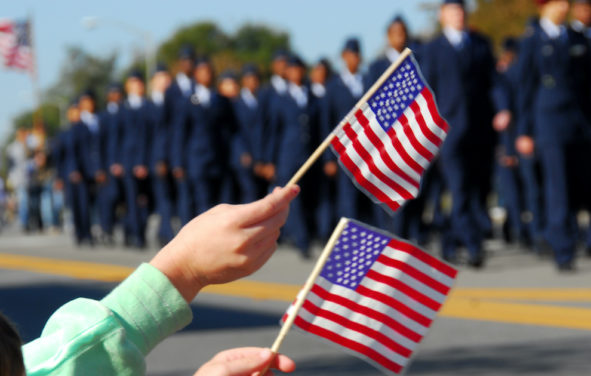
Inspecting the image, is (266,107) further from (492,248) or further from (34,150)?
(34,150)

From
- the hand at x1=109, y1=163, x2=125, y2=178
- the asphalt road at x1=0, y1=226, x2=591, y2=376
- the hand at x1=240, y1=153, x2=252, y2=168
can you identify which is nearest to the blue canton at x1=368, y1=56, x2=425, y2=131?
the asphalt road at x1=0, y1=226, x2=591, y2=376

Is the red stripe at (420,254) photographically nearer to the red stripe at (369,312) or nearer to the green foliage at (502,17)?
the red stripe at (369,312)

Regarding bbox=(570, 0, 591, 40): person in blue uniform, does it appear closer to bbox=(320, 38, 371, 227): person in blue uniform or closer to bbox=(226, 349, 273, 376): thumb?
bbox=(320, 38, 371, 227): person in blue uniform

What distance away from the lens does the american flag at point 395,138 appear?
2621mm

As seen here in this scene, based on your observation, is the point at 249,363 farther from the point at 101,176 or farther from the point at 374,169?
the point at 101,176

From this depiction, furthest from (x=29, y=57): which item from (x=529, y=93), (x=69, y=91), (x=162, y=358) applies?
(x=69, y=91)

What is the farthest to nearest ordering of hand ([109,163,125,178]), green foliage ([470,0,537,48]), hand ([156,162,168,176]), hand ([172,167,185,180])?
green foliage ([470,0,537,48])
hand ([109,163,125,178])
hand ([156,162,168,176])
hand ([172,167,185,180])

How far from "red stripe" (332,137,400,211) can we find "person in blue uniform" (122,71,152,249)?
1497 cm

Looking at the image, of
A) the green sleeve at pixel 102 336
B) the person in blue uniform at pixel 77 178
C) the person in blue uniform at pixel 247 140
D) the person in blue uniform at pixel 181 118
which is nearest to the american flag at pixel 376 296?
the green sleeve at pixel 102 336

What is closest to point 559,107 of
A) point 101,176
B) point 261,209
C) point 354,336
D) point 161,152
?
point 161,152

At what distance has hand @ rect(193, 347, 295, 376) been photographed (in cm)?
187

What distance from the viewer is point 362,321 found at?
8.12ft

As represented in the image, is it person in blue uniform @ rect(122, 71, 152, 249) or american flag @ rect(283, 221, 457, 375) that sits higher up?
american flag @ rect(283, 221, 457, 375)

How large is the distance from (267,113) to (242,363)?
584 inches
